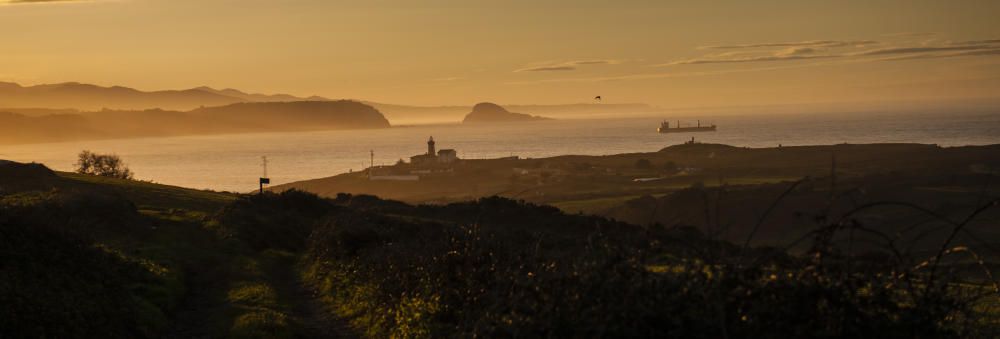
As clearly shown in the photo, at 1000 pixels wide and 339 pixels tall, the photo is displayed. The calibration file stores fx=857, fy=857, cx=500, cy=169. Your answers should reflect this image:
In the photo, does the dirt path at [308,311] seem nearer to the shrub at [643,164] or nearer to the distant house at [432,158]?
the shrub at [643,164]

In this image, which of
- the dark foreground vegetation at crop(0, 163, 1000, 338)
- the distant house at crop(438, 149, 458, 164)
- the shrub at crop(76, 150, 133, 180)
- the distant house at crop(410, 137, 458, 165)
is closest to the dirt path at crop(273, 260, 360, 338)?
the dark foreground vegetation at crop(0, 163, 1000, 338)

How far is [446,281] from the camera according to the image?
15961 mm

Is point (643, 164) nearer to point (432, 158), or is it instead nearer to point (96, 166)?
point (432, 158)

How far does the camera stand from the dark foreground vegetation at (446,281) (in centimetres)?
855

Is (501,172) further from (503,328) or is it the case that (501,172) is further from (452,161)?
(503,328)

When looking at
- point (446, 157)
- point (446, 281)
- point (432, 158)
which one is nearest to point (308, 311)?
point (446, 281)

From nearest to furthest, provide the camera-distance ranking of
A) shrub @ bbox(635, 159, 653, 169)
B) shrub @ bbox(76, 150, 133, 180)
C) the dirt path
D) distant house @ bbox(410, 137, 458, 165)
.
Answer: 1. the dirt path
2. shrub @ bbox(76, 150, 133, 180)
3. shrub @ bbox(635, 159, 653, 169)
4. distant house @ bbox(410, 137, 458, 165)

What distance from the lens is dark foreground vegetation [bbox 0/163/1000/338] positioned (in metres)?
8.55

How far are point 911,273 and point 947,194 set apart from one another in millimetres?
95608

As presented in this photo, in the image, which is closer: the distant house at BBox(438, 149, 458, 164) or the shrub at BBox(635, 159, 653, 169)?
the shrub at BBox(635, 159, 653, 169)

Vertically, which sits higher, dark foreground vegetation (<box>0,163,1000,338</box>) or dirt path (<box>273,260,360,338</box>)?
dark foreground vegetation (<box>0,163,1000,338</box>)

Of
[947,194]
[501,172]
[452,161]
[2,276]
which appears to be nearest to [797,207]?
[947,194]

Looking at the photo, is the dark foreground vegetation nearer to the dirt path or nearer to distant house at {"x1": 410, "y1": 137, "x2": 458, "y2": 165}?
the dirt path

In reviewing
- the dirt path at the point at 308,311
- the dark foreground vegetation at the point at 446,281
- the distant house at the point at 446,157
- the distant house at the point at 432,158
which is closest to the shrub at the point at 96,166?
the dark foreground vegetation at the point at 446,281
